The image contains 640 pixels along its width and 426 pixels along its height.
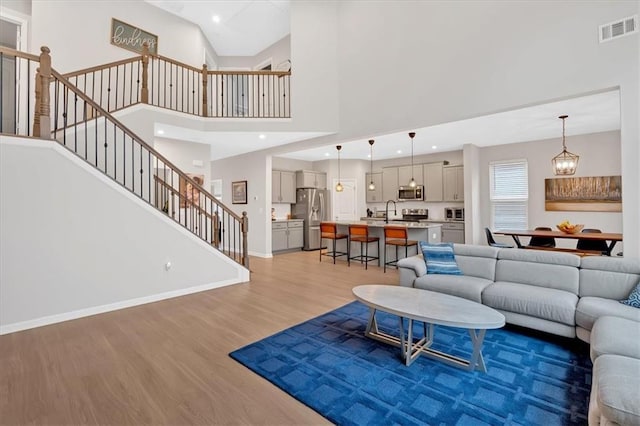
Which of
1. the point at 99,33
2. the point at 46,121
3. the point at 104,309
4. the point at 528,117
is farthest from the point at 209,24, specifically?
the point at 528,117

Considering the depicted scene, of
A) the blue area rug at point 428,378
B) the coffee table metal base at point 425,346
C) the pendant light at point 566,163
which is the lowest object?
the blue area rug at point 428,378

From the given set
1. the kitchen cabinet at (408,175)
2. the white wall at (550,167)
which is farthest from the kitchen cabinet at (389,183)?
the white wall at (550,167)

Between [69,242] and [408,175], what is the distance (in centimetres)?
756

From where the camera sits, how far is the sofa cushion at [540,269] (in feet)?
10.7

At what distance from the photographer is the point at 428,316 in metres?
2.35

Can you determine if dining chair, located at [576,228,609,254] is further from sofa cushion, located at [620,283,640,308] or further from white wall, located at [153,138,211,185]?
white wall, located at [153,138,211,185]

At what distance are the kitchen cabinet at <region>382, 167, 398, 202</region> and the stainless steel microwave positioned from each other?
228 millimetres

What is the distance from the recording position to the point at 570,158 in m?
4.70

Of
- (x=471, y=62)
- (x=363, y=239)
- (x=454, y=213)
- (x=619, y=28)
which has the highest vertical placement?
(x=471, y=62)

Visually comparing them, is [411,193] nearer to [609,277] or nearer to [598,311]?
[609,277]

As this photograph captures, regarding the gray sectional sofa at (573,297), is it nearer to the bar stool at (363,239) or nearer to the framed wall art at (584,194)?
the bar stool at (363,239)

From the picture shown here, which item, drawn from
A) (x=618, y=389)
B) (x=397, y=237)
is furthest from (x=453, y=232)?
(x=618, y=389)

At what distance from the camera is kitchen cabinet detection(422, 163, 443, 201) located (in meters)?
7.86

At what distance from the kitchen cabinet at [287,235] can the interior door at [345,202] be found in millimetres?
1268
